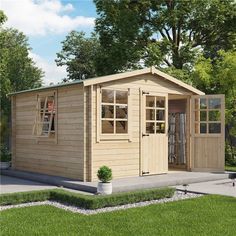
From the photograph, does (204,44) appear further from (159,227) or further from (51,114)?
(159,227)

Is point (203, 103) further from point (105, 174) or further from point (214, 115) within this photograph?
point (105, 174)

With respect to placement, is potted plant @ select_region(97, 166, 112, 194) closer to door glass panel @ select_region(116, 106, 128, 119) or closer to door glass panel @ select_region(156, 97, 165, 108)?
door glass panel @ select_region(116, 106, 128, 119)

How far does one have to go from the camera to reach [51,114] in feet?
36.1

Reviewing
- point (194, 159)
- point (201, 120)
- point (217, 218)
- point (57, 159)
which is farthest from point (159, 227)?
point (201, 120)

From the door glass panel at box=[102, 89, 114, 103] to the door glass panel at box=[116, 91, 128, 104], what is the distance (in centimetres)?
20

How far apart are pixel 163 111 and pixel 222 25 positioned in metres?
10.2

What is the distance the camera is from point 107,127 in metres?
10.2

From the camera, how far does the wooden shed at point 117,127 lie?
9.88m

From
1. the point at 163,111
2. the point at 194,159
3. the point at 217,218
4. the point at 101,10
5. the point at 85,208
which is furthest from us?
the point at 101,10

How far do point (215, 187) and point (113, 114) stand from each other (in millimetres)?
3057

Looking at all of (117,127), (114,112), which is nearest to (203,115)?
(117,127)

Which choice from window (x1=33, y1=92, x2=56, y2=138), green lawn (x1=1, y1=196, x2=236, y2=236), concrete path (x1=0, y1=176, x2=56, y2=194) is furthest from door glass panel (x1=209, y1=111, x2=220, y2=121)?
concrete path (x1=0, y1=176, x2=56, y2=194)

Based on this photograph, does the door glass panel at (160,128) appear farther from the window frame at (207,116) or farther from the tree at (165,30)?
the tree at (165,30)

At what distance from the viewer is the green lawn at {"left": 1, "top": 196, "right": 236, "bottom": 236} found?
5785 millimetres
